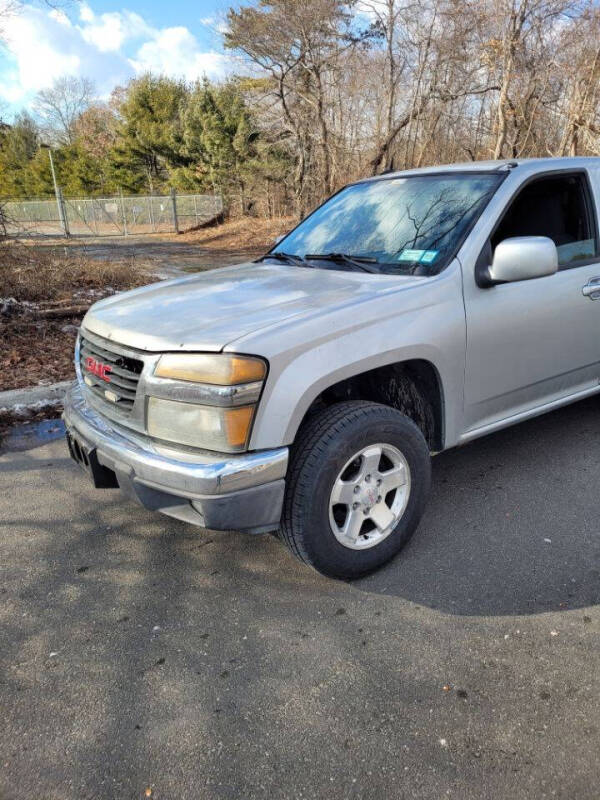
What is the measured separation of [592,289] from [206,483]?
258cm

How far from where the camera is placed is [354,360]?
95.7 inches

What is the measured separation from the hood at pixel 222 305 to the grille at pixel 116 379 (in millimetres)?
82

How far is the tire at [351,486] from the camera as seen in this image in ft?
7.80

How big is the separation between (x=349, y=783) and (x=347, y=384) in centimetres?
159

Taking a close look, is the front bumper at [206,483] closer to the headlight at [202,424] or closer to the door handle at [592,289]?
the headlight at [202,424]

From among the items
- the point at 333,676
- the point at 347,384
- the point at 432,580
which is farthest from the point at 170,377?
the point at 432,580

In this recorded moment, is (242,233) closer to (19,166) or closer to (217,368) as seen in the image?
(217,368)

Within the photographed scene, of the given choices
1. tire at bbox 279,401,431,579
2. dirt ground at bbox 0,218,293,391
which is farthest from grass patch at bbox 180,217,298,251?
tire at bbox 279,401,431,579

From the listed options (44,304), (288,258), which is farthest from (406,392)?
(44,304)

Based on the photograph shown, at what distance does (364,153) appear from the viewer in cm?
2050

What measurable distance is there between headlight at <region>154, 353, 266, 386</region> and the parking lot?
1028mm

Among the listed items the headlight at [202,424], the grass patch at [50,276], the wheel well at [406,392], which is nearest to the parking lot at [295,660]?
the wheel well at [406,392]

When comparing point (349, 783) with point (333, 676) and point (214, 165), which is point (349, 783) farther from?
point (214, 165)

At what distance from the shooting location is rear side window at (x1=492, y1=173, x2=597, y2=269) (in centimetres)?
338
